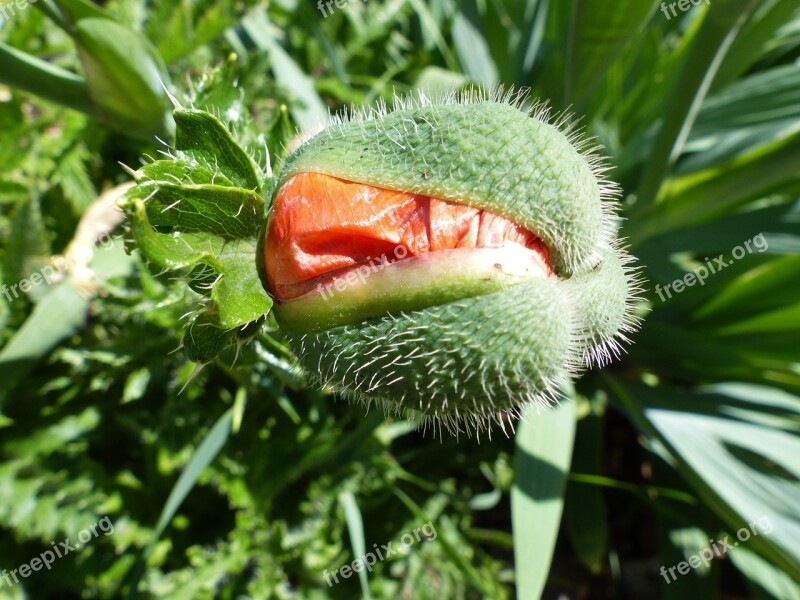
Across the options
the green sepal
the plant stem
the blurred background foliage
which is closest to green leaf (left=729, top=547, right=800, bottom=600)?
the blurred background foliage

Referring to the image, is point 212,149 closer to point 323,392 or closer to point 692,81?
point 323,392

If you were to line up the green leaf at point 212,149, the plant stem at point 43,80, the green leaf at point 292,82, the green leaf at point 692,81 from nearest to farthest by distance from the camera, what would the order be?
the green leaf at point 212,149 < the plant stem at point 43,80 < the green leaf at point 692,81 < the green leaf at point 292,82

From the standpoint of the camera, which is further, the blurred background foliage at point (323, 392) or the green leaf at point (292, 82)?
the green leaf at point (292, 82)

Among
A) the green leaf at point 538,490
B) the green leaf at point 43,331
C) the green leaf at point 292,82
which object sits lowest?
the green leaf at point 538,490

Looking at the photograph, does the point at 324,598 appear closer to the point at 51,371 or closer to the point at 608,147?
the point at 51,371

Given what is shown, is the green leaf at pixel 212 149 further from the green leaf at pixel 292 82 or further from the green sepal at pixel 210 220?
the green leaf at pixel 292 82

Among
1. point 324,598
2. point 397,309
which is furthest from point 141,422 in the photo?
point 397,309

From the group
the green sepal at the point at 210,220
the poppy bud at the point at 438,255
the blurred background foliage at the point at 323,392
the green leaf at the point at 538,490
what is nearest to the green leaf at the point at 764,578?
the blurred background foliage at the point at 323,392

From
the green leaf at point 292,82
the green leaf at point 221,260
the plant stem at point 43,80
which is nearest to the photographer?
the green leaf at point 221,260

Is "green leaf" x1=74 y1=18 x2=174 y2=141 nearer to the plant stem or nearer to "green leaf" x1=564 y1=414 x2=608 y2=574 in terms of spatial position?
the plant stem
